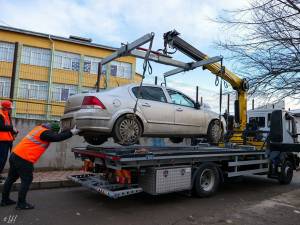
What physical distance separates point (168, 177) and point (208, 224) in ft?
4.50

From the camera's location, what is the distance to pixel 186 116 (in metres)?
8.08

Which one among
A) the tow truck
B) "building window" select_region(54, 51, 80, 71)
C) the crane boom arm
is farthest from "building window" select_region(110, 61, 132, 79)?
the tow truck

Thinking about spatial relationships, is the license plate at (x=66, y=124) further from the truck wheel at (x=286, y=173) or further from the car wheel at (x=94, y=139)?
the truck wheel at (x=286, y=173)

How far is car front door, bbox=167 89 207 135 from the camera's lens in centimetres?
791

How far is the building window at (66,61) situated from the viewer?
31.9m

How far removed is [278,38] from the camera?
7.33 m

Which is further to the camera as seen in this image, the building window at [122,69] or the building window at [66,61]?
the building window at [122,69]

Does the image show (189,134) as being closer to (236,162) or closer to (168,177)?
(236,162)

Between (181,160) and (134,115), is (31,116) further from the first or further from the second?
(181,160)

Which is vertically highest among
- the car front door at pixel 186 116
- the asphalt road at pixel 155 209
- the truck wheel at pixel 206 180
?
the car front door at pixel 186 116

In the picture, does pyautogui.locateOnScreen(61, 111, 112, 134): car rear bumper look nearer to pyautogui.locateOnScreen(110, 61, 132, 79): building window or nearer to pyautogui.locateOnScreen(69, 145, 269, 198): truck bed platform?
pyautogui.locateOnScreen(69, 145, 269, 198): truck bed platform

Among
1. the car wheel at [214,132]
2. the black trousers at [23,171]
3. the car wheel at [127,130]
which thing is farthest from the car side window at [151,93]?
the black trousers at [23,171]

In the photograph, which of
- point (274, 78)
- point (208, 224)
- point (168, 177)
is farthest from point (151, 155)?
point (274, 78)

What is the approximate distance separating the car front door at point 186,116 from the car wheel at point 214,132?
0.25m
